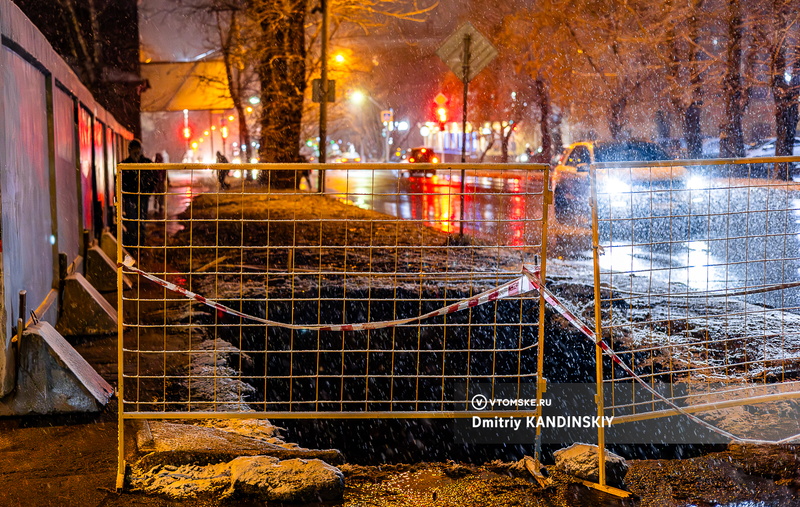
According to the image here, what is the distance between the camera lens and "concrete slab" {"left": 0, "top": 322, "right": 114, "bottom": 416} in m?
4.60

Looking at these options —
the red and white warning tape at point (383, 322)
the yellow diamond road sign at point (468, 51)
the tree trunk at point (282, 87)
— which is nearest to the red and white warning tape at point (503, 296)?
the red and white warning tape at point (383, 322)

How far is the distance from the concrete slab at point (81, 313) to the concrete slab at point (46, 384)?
199 centimetres

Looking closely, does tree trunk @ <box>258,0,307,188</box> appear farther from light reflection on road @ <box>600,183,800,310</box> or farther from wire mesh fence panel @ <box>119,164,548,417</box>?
light reflection on road @ <box>600,183,800,310</box>

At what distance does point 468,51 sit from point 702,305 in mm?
5472

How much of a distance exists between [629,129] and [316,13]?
2391 cm

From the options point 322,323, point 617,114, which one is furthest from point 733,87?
point 322,323

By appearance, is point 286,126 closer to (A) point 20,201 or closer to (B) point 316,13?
(B) point 316,13

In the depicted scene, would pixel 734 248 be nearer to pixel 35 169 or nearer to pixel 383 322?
pixel 383 322

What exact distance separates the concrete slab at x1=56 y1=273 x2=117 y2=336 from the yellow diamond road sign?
22.0ft

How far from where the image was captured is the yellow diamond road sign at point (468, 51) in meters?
11.5

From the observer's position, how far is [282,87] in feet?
80.1

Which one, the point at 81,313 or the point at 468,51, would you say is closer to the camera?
the point at 81,313

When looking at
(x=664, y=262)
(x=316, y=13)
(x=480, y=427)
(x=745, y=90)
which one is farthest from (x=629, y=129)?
(x=480, y=427)

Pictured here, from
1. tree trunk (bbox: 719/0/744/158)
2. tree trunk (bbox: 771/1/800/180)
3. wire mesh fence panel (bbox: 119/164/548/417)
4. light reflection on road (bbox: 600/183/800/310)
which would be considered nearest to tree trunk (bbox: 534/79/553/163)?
tree trunk (bbox: 719/0/744/158)
